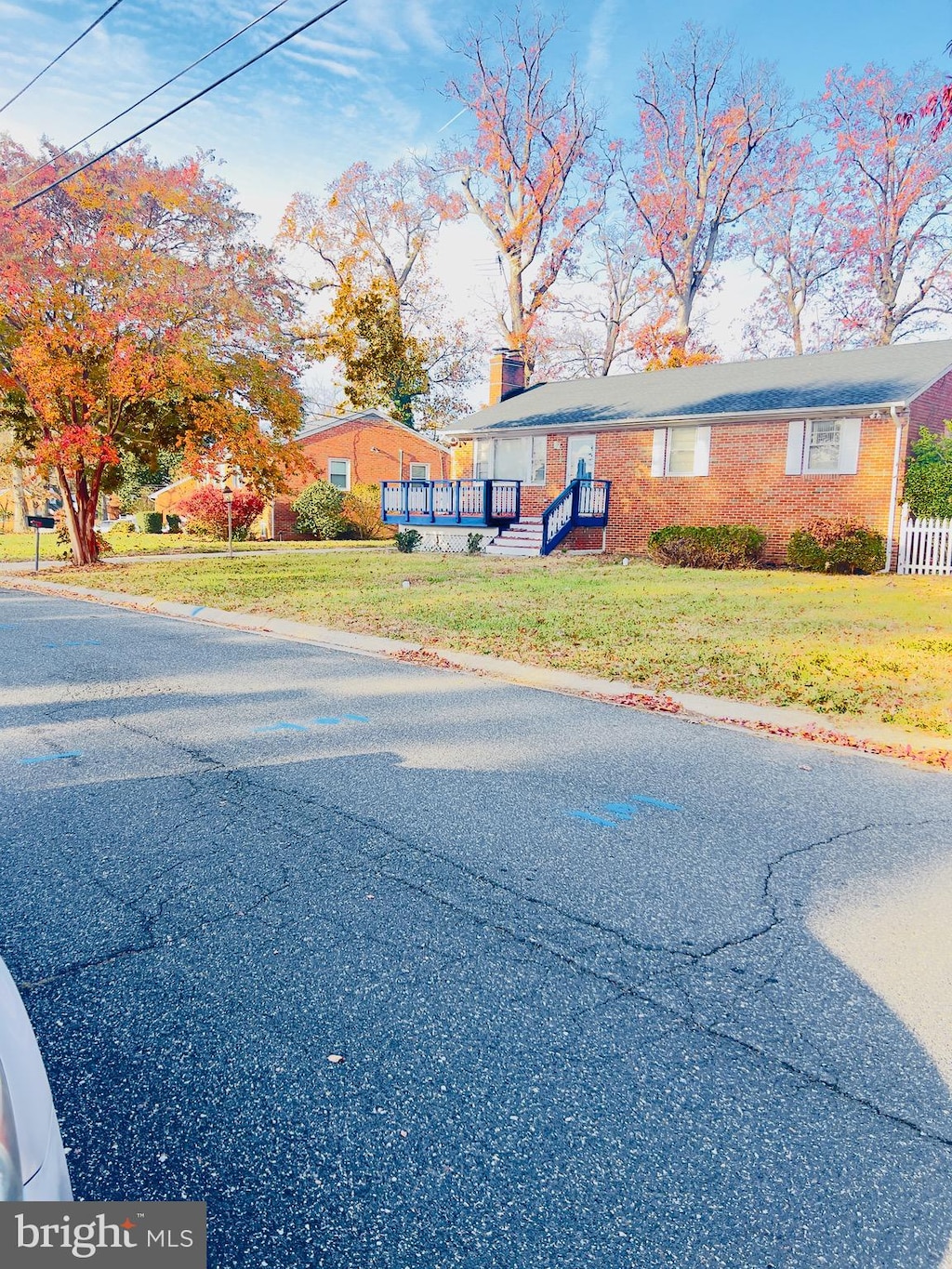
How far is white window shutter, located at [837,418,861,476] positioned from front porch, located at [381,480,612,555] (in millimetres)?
6329

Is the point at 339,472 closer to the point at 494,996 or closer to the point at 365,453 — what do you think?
the point at 365,453

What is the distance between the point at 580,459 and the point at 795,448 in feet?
20.9

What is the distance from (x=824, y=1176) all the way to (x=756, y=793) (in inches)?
123

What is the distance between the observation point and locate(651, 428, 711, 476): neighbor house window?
2277 centimetres

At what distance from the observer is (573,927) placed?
11.3 feet

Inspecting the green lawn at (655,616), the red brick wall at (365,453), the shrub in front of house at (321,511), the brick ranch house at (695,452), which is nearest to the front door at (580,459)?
the brick ranch house at (695,452)

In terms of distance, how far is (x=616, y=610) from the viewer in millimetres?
12484

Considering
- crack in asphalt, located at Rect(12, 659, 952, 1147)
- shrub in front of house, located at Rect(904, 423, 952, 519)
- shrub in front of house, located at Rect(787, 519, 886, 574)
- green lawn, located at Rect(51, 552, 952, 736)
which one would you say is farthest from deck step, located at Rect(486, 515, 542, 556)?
crack in asphalt, located at Rect(12, 659, 952, 1147)

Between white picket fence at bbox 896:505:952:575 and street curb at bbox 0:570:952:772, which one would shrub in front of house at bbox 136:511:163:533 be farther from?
white picket fence at bbox 896:505:952:575

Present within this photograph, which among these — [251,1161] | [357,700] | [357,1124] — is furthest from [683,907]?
[357,700]

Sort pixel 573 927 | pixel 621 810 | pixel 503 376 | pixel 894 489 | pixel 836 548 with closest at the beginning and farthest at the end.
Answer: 1. pixel 573 927
2. pixel 621 810
3. pixel 894 489
4. pixel 836 548
5. pixel 503 376

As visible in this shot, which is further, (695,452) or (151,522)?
(151,522)

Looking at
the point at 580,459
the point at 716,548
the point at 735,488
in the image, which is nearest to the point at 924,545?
the point at 716,548

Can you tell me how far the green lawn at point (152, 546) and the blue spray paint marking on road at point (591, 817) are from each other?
2085cm
